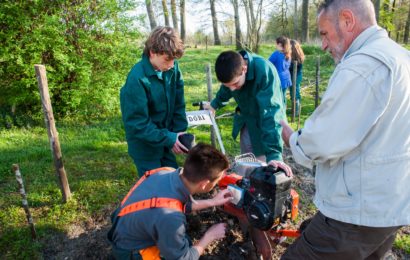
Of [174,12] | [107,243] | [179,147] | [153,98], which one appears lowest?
[107,243]

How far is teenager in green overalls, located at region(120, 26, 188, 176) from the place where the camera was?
113 inches

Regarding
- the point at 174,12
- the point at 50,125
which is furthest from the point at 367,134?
the point at 174,12

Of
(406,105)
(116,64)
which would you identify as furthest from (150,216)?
(116,64)

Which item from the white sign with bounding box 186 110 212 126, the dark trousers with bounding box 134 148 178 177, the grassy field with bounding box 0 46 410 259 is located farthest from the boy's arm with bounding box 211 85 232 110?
the grassy field with bounding box 0 46 410 259

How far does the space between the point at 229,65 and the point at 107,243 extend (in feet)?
6.81

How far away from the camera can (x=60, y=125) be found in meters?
6.64

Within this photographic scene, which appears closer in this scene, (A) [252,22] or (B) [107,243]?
(B) [107,243]

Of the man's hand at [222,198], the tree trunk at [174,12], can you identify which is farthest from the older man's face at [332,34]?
the tree trunk at [174,12]

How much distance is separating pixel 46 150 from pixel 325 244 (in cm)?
468

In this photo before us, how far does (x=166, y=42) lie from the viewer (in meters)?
2.81

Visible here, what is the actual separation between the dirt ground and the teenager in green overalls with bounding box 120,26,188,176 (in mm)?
799

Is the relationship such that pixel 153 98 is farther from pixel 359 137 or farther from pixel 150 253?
pixel 359 137

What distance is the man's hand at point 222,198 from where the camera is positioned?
108 inches

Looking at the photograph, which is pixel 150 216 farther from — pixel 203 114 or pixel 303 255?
pixel 203 114
